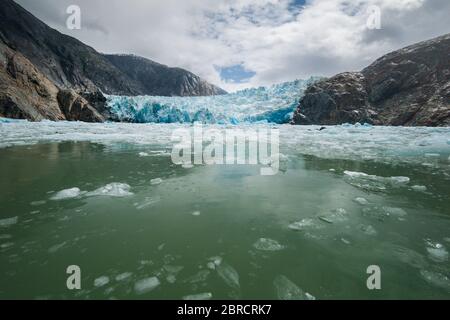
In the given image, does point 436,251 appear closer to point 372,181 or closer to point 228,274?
point 228,274

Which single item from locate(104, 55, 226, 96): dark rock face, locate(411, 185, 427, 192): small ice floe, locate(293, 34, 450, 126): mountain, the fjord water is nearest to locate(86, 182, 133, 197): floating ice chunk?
the fjord water

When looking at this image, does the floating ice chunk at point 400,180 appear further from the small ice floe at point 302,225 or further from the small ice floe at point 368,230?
the small ice floe at point 302,225

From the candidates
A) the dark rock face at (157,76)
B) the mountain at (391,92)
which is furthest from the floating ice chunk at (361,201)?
the dark rock face at (157,76)

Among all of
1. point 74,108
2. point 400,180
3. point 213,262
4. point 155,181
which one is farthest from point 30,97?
point 400,180

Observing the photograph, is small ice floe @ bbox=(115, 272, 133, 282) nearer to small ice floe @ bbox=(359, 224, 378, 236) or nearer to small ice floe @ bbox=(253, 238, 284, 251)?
small ice floe @ bbox=(253, 238, 284, 251)

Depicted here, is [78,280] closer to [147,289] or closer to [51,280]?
[51,280]

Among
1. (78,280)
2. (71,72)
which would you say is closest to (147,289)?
(78,280)

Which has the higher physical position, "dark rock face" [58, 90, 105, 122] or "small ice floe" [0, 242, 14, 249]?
"dark rock face" [58, 90, 105, 122]
